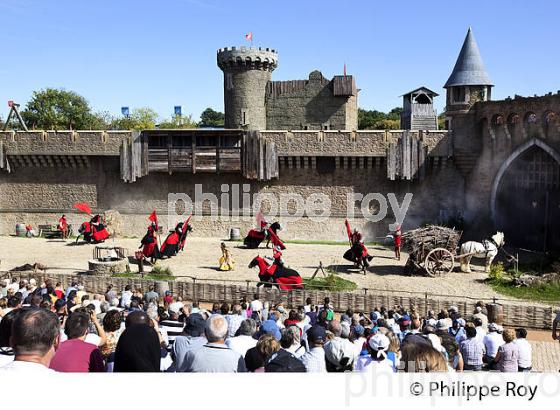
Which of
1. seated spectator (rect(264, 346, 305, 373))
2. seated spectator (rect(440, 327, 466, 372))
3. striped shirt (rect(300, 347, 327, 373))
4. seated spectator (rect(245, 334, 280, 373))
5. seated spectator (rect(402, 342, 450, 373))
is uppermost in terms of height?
seated spectator (rect(402, 342, 450, 373))

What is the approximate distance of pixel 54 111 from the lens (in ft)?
176

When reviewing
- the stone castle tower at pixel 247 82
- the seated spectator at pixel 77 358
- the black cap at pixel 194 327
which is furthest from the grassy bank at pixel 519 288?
the stone castle tower at pixel 247 82

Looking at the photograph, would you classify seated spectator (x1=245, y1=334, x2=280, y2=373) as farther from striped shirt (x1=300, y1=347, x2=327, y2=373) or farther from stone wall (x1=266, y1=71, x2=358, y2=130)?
stone wall (x1=266, y1=71, x2=358, y2=130)

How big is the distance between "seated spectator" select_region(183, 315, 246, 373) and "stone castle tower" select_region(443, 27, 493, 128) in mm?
25702

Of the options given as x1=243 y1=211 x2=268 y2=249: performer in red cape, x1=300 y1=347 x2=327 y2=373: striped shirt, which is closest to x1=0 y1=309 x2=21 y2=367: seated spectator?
x1=300 y1=347 x2=327 y2=373: striped shirt

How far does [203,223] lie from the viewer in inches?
1227

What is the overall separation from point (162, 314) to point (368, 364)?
516cm

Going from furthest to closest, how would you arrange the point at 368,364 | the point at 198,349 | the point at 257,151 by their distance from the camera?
the point at 257,151, the point at 368,364, the point at 198,349

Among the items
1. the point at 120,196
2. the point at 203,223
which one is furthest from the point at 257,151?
the point at 120,196

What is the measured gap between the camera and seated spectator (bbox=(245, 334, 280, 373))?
6070mm

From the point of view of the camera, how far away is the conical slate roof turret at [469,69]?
93.5 ft

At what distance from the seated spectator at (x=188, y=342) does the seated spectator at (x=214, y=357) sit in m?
0.13

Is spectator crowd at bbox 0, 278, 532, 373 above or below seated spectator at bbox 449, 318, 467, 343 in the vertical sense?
above

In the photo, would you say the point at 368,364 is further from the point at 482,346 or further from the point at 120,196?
the point at 120,196
